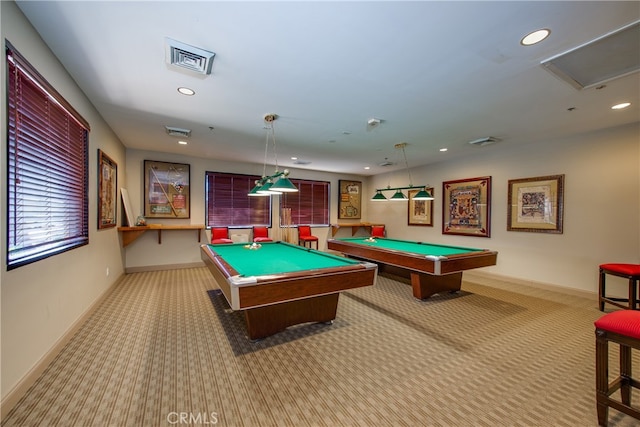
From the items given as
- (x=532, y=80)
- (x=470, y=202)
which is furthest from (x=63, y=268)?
(x=470, y=202)

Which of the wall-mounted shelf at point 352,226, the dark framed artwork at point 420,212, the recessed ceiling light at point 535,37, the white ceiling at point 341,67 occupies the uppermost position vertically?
the recessed ceiling light at point 535,37

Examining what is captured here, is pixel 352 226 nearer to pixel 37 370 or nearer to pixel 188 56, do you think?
pixel 188 56

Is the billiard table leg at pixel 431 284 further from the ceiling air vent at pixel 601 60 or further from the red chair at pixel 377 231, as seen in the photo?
the red chair at pixel 377 231

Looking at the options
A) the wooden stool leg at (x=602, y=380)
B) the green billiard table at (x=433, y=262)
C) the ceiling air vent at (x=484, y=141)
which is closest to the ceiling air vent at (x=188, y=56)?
the green billiard table at (x=433, y=262)

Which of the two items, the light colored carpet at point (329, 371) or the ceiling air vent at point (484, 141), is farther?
the ceiling air vent at point (484, 141)

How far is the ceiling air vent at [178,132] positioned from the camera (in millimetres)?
4055

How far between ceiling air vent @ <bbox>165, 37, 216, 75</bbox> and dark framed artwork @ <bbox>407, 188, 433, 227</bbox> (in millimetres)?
5595

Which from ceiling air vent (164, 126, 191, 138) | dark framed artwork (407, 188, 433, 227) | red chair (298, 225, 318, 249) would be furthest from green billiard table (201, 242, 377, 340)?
dark framed artwork (407, 188, 433, 227)

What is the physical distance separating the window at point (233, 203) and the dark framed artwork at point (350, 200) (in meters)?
2.50

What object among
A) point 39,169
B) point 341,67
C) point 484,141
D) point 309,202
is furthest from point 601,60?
point 309,202

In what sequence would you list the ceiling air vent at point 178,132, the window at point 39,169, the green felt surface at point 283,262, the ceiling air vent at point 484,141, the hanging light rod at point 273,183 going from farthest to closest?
the ceiling air vent at point 484,141
the ceiling air vent at point 178,132
the hanging light rod at point 273,183
the green felt surface at point 283,262
the window at point 39,169

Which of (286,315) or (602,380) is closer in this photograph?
(602,380)

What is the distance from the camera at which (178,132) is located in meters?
4.18

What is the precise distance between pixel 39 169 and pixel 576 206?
6864mm
